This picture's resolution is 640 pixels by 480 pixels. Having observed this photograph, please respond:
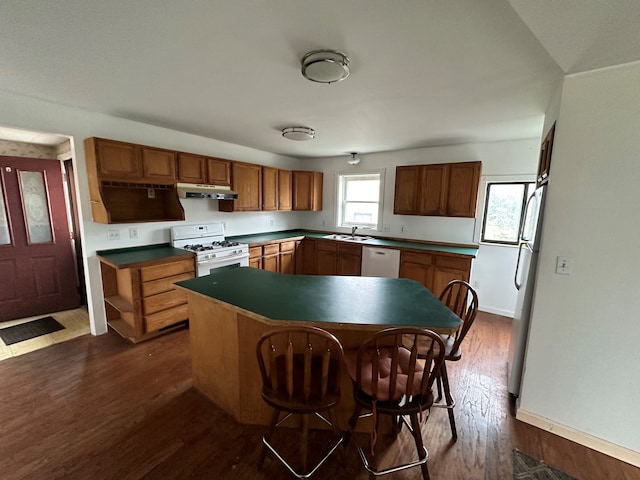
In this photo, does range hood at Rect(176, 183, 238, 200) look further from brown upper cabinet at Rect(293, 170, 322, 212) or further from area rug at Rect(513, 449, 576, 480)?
area rug at Rect(513, 449, 576, 480)

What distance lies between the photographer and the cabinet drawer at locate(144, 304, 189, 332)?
2.85 metres

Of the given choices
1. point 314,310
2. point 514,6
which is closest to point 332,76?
point 514,6

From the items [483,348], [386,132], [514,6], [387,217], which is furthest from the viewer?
[387,217]

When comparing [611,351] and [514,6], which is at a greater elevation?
[514,6]

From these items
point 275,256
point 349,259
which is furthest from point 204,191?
point 349,259

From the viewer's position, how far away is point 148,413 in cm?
193

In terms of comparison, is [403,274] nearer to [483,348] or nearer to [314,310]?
[483,348]

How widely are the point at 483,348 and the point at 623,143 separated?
7.25ft

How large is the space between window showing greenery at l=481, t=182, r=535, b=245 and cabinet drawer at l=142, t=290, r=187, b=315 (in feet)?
13.6

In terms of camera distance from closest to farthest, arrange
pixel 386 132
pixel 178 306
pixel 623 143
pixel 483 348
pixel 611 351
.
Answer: pixel 623 143, pixel 611 351, pixel 483 348, pixel 178 306, pixel 386 132

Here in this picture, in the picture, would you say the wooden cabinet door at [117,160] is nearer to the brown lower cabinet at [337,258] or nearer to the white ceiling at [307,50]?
the white ceiling at [307,50]

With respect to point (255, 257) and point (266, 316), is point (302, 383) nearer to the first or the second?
point (266, 316)

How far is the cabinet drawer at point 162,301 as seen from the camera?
2.83m

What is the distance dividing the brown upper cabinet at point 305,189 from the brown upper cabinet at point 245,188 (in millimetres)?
855
